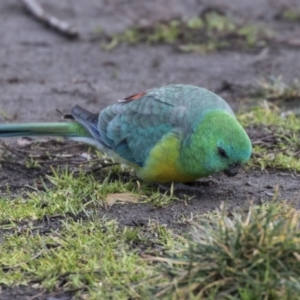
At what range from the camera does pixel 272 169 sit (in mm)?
5324

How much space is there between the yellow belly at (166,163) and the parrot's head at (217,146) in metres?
0.09

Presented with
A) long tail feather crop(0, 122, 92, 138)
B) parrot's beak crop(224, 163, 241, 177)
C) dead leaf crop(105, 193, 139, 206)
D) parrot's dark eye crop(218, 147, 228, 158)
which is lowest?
dead leaf crop(105, 193, 139, 206)

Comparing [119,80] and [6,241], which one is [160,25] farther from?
[6,241]

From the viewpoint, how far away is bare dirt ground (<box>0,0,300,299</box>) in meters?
5.13

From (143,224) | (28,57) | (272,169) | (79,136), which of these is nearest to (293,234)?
(143,224)

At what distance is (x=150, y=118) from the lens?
4973mm

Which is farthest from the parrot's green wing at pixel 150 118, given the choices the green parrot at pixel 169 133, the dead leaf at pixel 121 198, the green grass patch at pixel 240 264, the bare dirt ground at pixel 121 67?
the green grass patch at pixel 240 264

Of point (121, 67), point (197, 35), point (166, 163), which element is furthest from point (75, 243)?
point (197, 35)

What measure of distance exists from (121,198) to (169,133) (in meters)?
0.48

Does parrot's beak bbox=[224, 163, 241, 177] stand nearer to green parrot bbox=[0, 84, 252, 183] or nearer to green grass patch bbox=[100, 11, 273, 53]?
green parrot bbox=[0, 84, 252, 183]

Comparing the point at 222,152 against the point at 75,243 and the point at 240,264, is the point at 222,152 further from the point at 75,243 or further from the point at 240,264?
the point at 240,264

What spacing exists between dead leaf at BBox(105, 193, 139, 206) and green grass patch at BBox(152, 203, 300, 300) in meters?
1.24

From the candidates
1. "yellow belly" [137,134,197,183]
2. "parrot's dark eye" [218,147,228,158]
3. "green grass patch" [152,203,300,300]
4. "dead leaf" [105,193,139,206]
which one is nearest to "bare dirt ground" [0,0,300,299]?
"dead leaf" [105,193,139,206]

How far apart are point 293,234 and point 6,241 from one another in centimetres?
155
